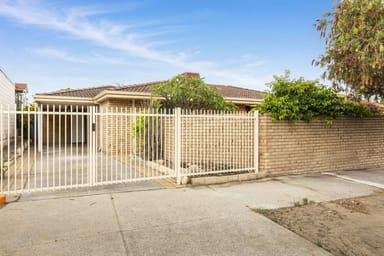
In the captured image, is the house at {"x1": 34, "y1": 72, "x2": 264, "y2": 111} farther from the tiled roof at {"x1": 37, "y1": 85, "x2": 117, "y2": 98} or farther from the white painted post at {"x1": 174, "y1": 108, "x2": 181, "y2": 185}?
the white painted post at {"x1": 174, "y1": 108, "x2": 181, "y2": 185}

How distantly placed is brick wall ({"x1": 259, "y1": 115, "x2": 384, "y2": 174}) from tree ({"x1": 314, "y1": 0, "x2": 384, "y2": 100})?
1727 mm

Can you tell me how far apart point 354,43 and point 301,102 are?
215 cm

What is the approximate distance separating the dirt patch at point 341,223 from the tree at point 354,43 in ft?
8.80

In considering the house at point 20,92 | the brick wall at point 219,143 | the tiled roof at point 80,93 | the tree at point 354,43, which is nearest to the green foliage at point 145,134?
the brick wall at point 219,143

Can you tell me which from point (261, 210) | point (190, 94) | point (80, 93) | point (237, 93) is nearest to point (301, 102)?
point (190, 94)

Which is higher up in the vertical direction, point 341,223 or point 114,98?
point 114,98

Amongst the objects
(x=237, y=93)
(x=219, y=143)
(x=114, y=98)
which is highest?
(x=237, y=93)

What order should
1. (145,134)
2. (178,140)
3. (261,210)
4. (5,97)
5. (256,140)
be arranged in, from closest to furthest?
(261,210) < (178,140) < (256,140) < (145,134) < (5,97)

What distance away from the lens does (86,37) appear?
1238 cm

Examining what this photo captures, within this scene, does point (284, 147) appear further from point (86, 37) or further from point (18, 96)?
point (18, 96)

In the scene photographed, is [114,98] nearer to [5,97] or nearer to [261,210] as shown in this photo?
[5,97]

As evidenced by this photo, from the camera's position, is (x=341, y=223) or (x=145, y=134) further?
(x=145, y=134)

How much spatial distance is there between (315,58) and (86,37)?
10.6 meters

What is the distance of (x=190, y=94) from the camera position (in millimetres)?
8570
